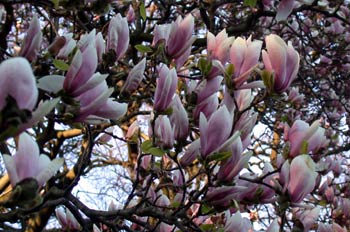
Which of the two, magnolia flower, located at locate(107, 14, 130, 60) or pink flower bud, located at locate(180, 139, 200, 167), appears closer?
pink flower bud, located at locate(180, 139, 200, 167)

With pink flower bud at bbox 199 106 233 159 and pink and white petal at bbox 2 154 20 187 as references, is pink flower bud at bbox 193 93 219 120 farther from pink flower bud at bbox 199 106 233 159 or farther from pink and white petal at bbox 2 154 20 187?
pink and white petal at bbox 2 154 20 187

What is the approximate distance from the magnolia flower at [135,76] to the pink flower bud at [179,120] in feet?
0.47

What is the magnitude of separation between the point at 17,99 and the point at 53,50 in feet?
1.76

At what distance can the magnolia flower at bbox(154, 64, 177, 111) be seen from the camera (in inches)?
55.3

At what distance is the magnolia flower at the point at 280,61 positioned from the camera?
53.6 inches

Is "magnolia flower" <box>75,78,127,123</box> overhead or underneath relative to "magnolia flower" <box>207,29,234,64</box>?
underneath

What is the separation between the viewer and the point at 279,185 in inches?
55.5

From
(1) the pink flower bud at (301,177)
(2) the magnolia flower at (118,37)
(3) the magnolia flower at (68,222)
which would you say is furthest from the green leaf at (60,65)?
(3) the magnolia flower at (68,222)

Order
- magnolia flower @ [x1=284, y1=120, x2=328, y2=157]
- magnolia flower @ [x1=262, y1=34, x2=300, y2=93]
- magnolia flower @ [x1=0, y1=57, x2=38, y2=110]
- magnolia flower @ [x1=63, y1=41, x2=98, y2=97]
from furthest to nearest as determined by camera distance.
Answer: magnolia flower @ [x1=284, y1=120, x2=328, y2=157], magnolia flower @ [x1=262, y1=34, x2=300, y2=93], magnolia flower @ [x1=63, y1=41, x2=98, y2=97], magnolia flower @ [x1=0, y1=57, x2=38, y2=110]

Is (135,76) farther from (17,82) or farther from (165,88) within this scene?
(17,82)

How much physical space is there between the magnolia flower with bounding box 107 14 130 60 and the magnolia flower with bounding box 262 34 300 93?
443mm

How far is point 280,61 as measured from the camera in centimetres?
136

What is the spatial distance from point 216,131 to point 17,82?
65cm

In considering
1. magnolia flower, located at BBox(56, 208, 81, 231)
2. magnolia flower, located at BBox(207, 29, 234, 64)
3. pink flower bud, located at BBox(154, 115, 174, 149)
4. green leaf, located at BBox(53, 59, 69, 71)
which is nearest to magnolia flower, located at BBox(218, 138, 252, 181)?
pink flower bud, located at BBox(154, 115, 174, 149)
